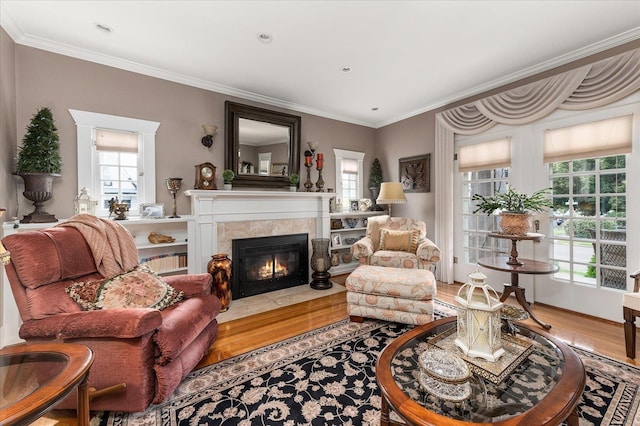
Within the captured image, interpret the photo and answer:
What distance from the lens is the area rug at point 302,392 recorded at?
1523 millimetres

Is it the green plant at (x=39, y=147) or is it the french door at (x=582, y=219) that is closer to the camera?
the green plant at (x=39, y=147)

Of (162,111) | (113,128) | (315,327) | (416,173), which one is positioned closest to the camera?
(315,327)

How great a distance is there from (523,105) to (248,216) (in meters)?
3.55

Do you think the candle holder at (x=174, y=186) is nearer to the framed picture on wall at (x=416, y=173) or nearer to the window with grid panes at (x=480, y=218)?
the framed picture on wall at (x=416, y=173)

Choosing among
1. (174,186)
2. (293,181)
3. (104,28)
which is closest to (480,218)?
(293,181)

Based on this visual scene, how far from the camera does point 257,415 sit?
1.55 m

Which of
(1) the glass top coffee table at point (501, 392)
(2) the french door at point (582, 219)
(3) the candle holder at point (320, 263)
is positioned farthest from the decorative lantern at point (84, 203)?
(2) the french door at point (582, 219)

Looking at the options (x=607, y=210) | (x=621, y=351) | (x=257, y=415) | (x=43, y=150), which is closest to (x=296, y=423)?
(x=257, y=415)

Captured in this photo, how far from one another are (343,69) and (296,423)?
128 inches

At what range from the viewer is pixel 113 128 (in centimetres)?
294

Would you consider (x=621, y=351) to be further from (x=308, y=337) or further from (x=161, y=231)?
(x=161, y=231)

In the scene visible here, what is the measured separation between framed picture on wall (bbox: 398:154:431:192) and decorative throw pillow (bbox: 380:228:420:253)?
1081 mm

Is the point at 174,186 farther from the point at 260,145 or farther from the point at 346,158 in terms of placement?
the point at 346,158

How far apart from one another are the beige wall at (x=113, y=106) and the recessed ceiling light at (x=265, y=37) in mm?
1278
